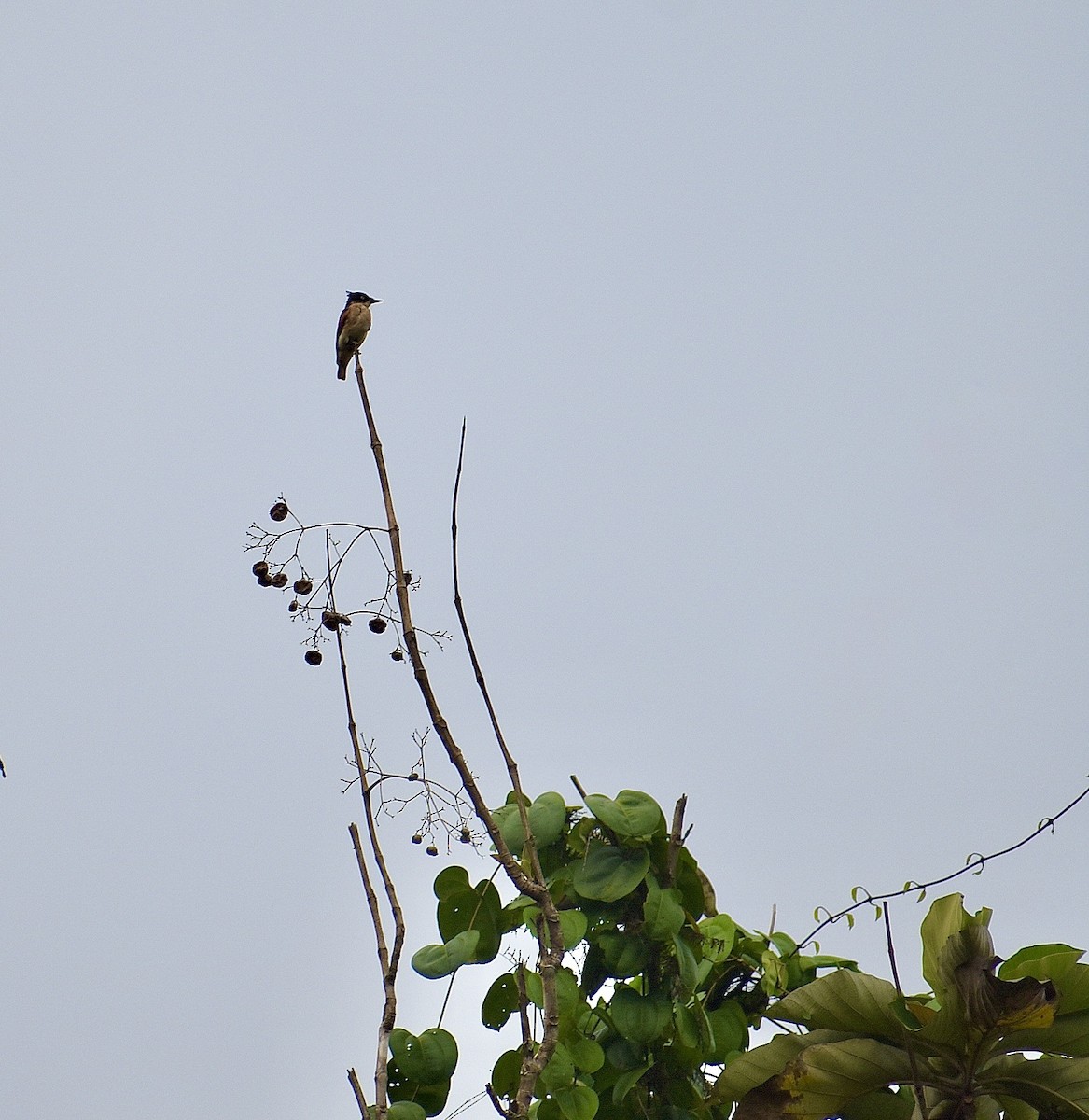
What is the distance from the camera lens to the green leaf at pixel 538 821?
2.87 m

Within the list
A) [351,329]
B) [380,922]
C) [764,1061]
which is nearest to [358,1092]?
[380,922]

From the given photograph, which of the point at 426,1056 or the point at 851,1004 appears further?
the point at 851,1004

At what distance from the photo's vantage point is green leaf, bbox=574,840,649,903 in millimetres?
2846

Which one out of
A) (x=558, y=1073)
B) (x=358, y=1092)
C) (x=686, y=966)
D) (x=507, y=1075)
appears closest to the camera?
(x=358, y=1092)

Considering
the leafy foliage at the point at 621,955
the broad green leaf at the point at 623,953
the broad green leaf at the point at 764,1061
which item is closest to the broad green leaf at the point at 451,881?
the leafy foliage at the point at 621,955

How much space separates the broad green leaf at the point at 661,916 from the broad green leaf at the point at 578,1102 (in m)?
0.37

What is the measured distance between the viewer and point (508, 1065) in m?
2.92

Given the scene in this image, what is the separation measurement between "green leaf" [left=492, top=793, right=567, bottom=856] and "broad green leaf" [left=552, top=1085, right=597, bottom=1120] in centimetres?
53

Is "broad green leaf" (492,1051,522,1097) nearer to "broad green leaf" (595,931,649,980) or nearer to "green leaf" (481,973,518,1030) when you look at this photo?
"green leaf" (481,973,518,1030)

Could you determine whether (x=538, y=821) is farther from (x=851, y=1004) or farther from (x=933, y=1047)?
(x=933, y=1047)

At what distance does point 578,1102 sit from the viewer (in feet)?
8.74

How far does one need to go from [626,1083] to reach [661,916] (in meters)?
0.38

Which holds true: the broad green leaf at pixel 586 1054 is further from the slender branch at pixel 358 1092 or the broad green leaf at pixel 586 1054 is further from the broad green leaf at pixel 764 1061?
the slender branch at pixel 358 1092

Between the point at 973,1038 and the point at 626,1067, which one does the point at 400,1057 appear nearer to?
the point at 626,1067
